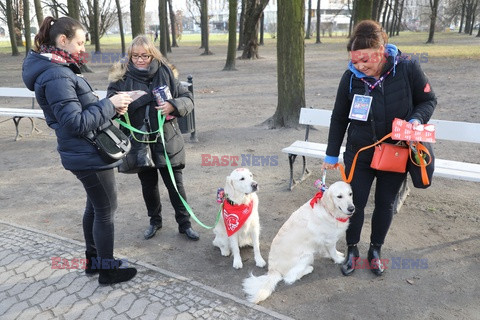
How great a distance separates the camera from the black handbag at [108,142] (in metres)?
2.95

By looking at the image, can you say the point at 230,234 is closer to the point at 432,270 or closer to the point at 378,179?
the point at 378,179

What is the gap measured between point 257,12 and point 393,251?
21.3 m

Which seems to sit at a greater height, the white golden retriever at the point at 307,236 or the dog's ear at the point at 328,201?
the dog's ear at the point at 328,201

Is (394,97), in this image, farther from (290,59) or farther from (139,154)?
(290,59)

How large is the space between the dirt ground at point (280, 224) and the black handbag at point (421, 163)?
102cm

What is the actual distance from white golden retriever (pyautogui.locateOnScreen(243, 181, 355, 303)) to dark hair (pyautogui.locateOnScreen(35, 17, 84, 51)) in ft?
7.88

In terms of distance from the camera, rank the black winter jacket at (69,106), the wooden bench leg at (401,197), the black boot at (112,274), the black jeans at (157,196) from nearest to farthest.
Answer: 1. the black winter jacket at (69,106)
2. the black boot at (112,274)
3. the black jeans at (157,196)
4. the wooden bench leg at (401,197)

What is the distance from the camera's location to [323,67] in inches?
800

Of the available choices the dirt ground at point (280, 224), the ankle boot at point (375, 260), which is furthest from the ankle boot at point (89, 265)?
the ankle boot at point (375, 260)

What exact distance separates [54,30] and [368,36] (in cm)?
230

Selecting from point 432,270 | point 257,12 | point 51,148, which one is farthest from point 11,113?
point 257,12

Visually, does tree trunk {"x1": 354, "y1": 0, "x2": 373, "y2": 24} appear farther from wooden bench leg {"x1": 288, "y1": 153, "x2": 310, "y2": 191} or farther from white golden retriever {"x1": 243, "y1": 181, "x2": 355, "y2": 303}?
white golden retriever {"x1": 243, "y1": 181, "x2": 355, "y2": 303}

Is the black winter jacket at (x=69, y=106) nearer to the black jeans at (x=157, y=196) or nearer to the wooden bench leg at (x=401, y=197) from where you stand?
the black jeans at (x=157, y=196)

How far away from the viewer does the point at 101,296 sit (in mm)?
3334
